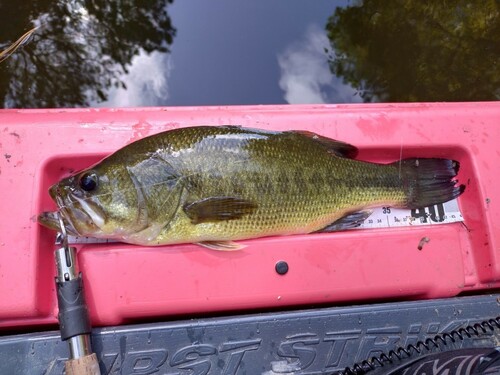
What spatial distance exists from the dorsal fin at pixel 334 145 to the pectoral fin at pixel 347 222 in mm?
332

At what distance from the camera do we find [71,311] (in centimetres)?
209

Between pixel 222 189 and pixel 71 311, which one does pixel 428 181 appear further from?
pixel 71 311

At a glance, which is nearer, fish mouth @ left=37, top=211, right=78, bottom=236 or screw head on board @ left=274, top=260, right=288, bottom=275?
fish mouth @ left=37, top=211, right=78, bottom=236

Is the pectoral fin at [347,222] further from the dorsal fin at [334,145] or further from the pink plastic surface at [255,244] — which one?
the dorsal fin at [334,145]

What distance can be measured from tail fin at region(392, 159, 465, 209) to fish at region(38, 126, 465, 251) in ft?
0.08

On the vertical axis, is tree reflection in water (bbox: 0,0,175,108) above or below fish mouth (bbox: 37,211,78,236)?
above

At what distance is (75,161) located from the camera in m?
2.42

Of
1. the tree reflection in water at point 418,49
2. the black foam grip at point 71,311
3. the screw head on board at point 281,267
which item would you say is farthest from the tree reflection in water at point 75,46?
the screw head on board at point 281,267

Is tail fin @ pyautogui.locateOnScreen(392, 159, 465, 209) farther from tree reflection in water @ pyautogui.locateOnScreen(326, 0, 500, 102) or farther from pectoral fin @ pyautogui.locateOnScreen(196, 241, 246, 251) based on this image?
tree reflection in water @ pyautogui.locateOnScreen(326, 0, 500, 102)

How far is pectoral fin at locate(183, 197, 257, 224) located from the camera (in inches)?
89.7

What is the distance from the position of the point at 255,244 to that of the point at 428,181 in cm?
107

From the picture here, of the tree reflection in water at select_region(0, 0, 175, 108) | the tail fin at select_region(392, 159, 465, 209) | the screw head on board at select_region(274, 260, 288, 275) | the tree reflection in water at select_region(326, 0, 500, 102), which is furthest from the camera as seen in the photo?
the tree reflection in water at select_region(326, 0, 500, 102)

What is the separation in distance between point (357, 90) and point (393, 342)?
223 centimetres

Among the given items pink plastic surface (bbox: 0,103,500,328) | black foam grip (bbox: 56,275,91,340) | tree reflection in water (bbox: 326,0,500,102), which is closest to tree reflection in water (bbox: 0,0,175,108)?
pink plastic surface (bbox: 0,103,500,328)
